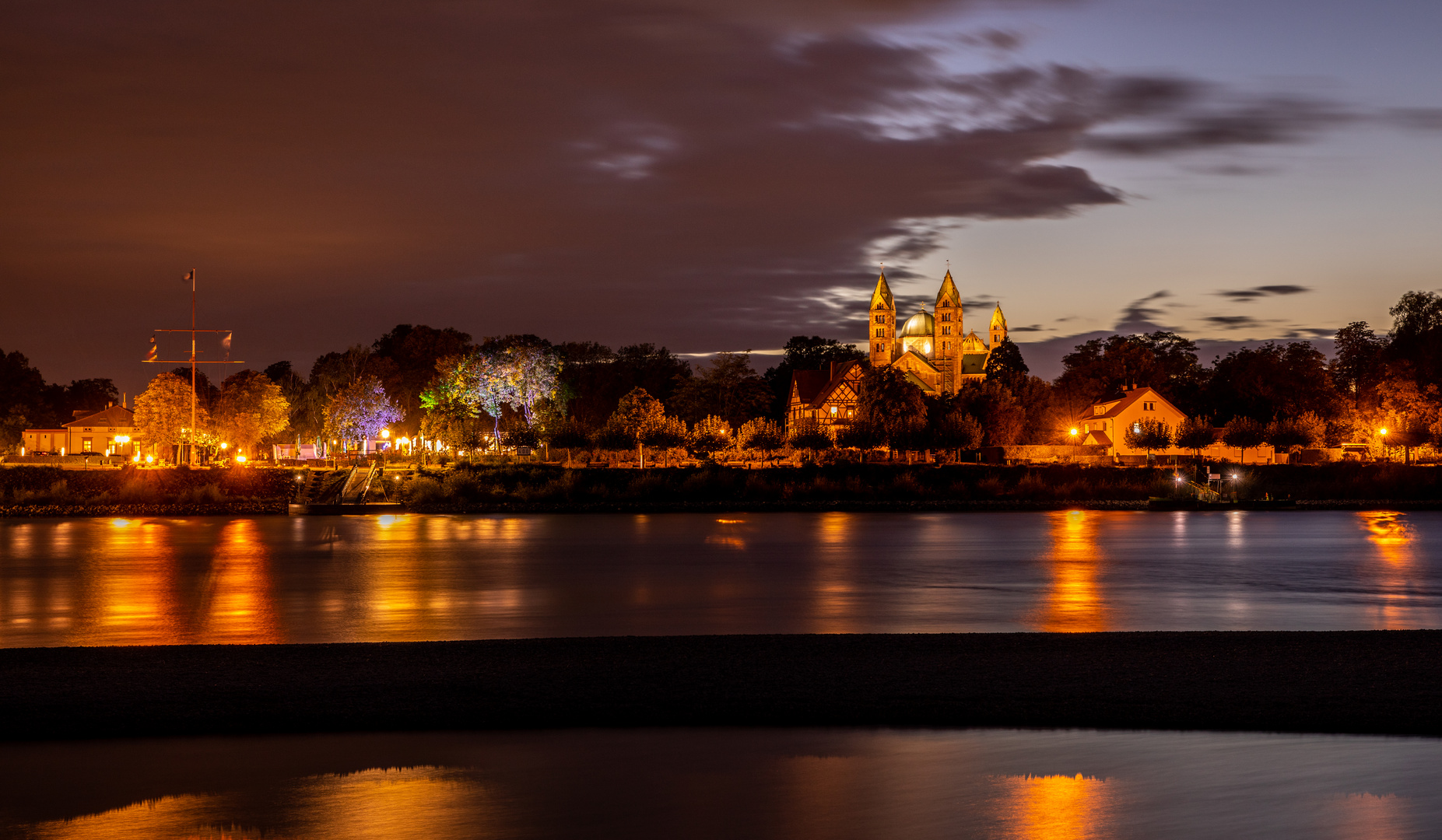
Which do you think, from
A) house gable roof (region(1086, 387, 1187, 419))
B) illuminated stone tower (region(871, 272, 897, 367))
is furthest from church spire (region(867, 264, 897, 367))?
house gable roof (region(1086, 387, 1187, 419))

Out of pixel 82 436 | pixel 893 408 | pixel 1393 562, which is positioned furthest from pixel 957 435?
pixel 82 436

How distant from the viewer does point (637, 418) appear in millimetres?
74312

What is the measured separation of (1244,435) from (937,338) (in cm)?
10047

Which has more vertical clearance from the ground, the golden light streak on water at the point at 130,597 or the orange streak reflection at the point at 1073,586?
the golden light streak on water at the point at 130,597

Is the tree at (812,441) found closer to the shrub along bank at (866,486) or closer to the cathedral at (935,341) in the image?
the shrub along bank at (866,486)

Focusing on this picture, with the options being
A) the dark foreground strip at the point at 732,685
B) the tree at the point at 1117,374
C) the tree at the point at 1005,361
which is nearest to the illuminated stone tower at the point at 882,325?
the tree at the point at 1005,361

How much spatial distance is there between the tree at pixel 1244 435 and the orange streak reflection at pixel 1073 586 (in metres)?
55.3

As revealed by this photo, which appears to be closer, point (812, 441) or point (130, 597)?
point (130, 597)

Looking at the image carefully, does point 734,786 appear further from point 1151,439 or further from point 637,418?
point 1151,439

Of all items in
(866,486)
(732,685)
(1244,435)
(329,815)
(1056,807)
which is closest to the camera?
(329,815)

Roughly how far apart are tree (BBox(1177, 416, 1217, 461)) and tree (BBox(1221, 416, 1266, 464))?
119 cm

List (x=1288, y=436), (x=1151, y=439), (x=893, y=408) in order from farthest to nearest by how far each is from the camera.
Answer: (x=1151, y=439) → (x=1288, y=436) → (x=893, y=408)

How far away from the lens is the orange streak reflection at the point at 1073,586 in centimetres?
1430

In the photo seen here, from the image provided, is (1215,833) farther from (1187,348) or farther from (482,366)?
(1187,348)
